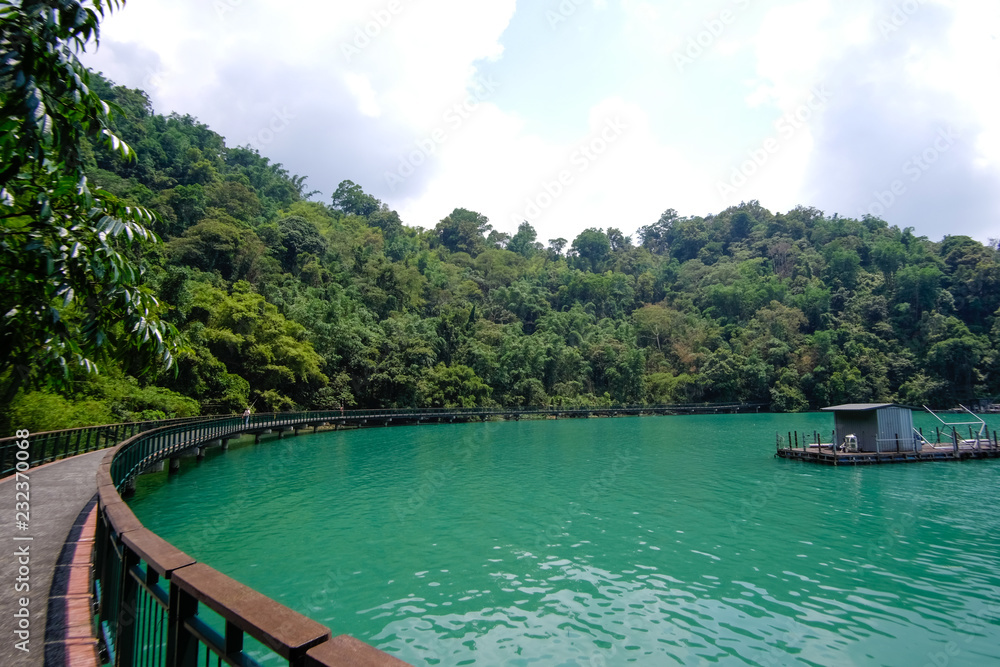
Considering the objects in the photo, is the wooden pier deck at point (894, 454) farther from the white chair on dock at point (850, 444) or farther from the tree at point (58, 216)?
the tree at point (58, 216)

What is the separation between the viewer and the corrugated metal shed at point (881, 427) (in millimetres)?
21406

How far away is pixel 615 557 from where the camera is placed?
960 cm

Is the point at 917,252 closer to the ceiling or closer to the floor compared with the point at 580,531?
closer to the ceiling

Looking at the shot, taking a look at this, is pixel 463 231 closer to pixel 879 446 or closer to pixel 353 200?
pixel 353 200

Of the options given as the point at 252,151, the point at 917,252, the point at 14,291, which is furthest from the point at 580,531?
the point at 252,151

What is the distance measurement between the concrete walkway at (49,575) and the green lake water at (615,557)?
303cm

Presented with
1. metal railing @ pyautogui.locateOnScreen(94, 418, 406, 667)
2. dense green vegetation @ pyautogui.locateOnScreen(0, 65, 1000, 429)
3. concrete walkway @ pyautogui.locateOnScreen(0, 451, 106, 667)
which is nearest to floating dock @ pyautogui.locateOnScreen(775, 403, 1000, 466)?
concrete walkway @ pyautogui.locateOnScreen(0, 451, 106, 667)

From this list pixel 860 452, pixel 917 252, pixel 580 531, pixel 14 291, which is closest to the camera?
pixel 14 291

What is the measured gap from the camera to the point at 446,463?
70.4 ft

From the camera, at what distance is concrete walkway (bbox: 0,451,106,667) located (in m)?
2.87

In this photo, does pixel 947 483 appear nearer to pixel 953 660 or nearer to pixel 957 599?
pixel 957 599

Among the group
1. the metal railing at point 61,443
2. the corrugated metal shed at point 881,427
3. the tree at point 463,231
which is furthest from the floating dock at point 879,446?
the tree at point 463,231

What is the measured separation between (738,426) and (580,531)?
110 ft

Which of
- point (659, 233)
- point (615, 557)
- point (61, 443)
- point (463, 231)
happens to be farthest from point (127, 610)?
point (659, 233)
